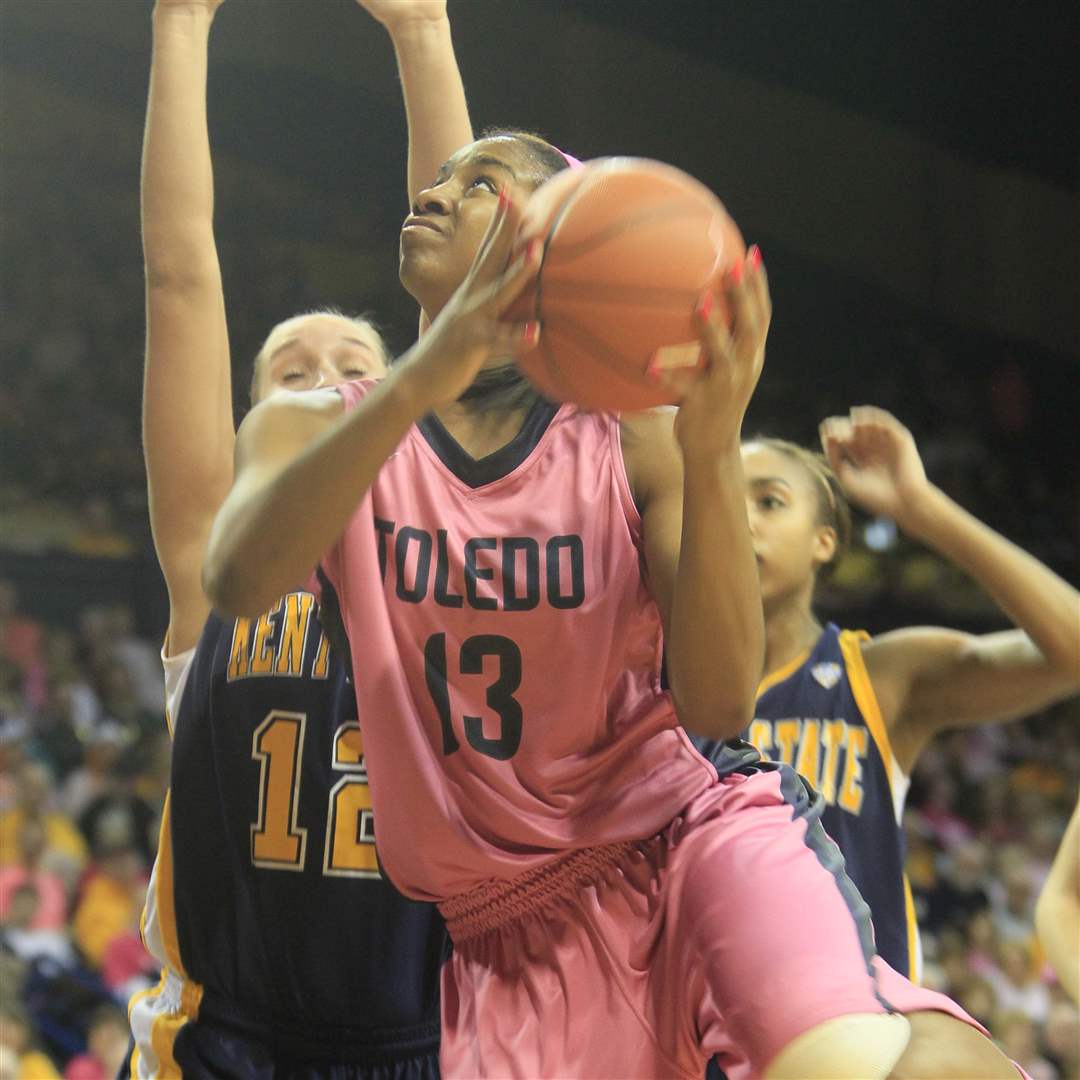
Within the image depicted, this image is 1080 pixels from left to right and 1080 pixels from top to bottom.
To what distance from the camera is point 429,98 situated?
97.1 inches

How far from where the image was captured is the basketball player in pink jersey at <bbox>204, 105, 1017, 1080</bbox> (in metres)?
1.53

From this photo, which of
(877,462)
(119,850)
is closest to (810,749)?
(877,462)

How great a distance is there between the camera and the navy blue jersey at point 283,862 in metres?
2.06

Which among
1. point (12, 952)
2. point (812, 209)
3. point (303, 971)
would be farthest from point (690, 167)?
point (303, 971)

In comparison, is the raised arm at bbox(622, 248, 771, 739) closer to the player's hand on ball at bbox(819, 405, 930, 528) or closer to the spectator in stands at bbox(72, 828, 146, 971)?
the player's hand on ball at bbox(819, 405, 930, 528)

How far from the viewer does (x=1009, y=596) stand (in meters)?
2.66

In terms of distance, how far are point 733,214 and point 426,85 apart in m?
5.36

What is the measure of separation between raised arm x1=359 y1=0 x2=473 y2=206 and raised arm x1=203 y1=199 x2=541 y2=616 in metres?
0.95

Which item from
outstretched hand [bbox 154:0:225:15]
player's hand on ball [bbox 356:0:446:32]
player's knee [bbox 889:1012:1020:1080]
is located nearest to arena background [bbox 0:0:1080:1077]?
player's hand on ball [bbox 356:0:446:32]

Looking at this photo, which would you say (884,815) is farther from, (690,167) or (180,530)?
(690,167)

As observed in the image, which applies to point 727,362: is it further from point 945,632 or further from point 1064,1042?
point 1064,1042

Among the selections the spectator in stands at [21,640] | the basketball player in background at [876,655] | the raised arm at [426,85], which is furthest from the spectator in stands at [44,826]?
the raised arm at [426,85]

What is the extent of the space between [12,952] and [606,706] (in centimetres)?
387

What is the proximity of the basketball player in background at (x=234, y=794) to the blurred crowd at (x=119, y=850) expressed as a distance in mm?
2349
